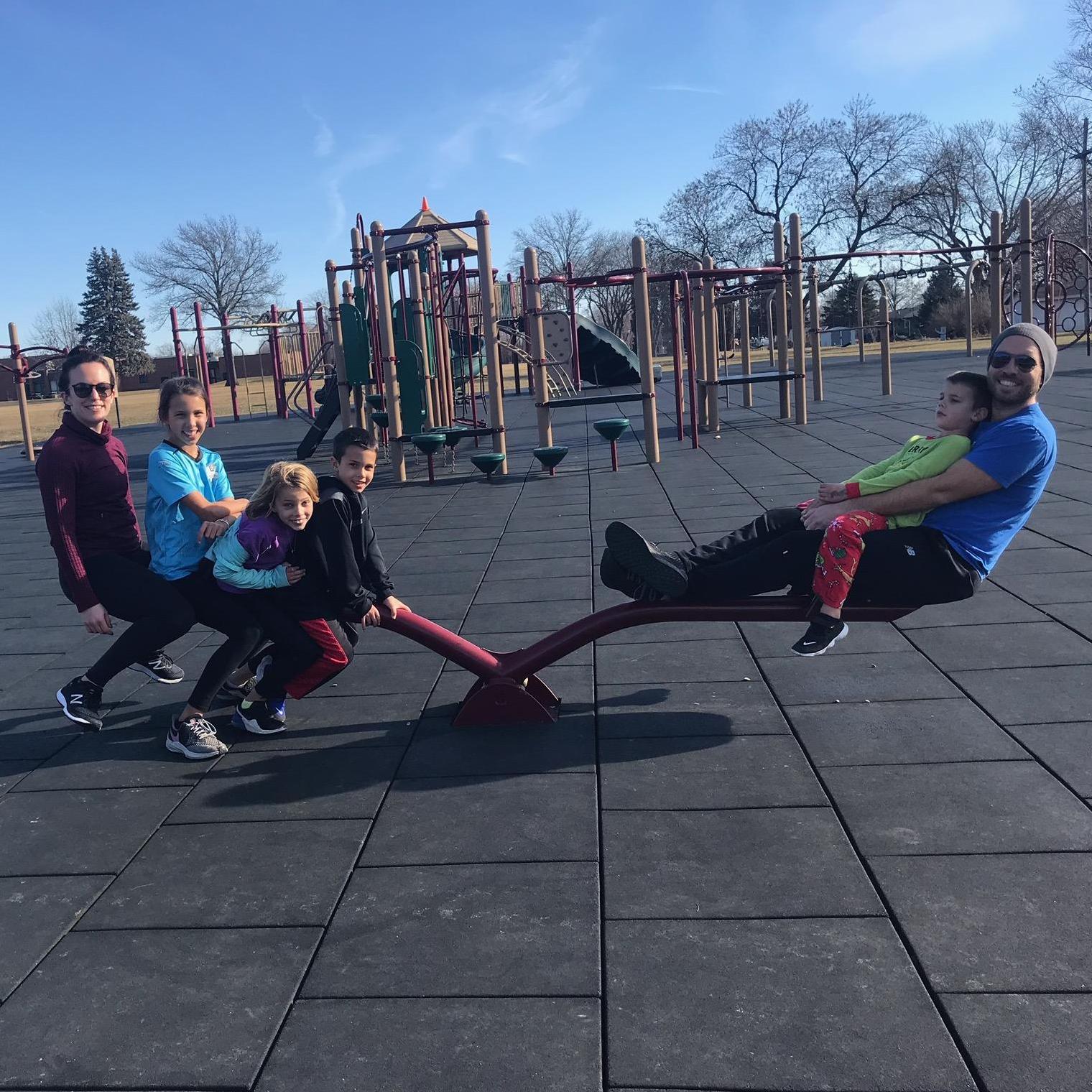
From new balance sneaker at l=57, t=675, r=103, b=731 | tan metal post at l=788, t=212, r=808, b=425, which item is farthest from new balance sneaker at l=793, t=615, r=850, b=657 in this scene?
tan metal post at l=788, t=212, r=808, b=425

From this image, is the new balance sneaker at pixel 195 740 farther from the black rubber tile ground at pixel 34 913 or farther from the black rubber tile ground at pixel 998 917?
the black rubber tile ground at pixel 998 917

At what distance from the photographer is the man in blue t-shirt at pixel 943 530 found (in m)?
3.71

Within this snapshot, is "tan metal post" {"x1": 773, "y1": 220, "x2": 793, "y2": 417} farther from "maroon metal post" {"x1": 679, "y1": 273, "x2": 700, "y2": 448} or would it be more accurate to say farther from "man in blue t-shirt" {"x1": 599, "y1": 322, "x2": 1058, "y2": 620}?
"man in blue t-shirt" {"x1": 599, "y1": 322, "x2": 1058, "y2": 620}

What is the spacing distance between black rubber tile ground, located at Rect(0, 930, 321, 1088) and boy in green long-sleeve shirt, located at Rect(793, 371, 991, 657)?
2080 millimetres

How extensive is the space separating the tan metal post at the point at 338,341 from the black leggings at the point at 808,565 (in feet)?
37.4

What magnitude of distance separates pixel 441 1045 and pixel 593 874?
2.59 ft

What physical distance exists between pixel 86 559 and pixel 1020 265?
54.8 ft

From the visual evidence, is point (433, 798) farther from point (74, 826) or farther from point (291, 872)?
point (74, 826)

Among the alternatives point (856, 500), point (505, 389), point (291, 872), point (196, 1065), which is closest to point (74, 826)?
point (291, 872)

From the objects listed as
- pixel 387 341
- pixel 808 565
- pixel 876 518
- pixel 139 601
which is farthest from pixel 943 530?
pixel 387 341

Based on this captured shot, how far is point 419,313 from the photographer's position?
1384 centimetres

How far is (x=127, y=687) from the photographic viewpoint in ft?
16.0

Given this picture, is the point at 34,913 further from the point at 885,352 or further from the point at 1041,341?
the point at 885,352

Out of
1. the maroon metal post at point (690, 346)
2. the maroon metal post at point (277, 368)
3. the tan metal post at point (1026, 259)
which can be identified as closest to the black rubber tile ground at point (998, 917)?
the maroon metal post at point (690, 346)
